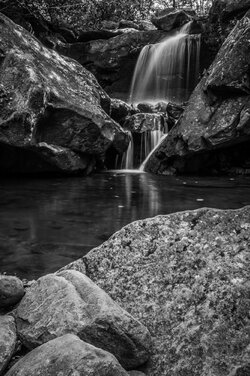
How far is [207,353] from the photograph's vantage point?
179 centimetres

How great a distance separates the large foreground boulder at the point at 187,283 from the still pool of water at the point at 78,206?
1.90 meters

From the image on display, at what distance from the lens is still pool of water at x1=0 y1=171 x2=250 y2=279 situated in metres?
4.59

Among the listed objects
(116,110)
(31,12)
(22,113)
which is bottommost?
(22,113)

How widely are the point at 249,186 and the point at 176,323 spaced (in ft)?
27.4

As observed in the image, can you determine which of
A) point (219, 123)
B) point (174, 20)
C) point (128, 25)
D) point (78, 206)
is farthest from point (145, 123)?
point (128, 25)

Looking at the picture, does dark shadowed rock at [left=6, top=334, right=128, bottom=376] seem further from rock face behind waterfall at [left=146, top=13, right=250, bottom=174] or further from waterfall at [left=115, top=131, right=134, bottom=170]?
waterfall at [left=115, top=131, right=134, bottom=170]

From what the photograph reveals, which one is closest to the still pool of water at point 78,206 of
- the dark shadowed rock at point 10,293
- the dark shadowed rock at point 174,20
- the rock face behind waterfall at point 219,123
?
the rock face behind waterfall at point 219,123

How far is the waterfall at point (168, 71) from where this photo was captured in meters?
18.3

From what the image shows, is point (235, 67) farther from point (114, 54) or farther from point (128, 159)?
point (114, 54)

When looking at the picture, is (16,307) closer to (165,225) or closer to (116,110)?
(165,225)

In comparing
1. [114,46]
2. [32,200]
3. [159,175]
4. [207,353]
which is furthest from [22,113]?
[114,46]

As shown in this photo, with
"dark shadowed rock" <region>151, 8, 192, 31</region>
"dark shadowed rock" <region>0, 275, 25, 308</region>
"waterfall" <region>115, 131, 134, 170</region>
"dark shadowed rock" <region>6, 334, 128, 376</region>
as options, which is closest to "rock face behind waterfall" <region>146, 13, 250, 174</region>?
"waterfall" <region>115, 131, 134, 170</region>

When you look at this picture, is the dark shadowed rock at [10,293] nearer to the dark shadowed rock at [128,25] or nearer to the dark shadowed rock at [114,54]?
the dark shadowed rock at [114,54]

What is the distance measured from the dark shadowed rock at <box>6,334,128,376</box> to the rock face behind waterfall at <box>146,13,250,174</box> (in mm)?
10439
